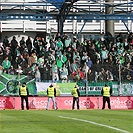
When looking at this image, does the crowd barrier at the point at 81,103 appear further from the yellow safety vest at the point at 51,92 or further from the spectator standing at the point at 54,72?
the spectator standing at the point at 54,72

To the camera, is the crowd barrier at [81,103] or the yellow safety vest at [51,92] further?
the crowd barrier at [81,103]

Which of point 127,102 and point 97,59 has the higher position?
point 97,59

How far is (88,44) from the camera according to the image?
130 feet

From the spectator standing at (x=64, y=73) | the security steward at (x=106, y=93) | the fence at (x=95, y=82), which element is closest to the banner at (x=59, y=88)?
the fence at (x=95, y=82)

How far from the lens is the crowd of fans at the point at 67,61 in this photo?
3566 centimetres

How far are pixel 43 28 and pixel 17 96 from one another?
88.8 feet

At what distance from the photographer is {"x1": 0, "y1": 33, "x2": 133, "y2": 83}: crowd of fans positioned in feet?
117

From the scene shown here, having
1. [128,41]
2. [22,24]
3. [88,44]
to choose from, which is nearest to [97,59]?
[88,44]

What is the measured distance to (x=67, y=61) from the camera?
37312 millimetres

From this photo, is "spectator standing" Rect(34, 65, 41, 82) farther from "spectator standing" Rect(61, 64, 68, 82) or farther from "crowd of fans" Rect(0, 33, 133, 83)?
"spectator standing" Rect(61, 64, 68, 82)

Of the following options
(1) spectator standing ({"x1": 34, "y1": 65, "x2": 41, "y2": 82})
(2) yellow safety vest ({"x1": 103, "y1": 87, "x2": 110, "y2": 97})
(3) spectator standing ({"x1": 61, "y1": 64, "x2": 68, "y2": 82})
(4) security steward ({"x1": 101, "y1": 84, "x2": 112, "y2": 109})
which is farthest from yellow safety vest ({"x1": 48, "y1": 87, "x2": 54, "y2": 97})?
(2) yellow safety vest ({"x1": 103, "y1": 87, "x2": 110, "y2": 97})

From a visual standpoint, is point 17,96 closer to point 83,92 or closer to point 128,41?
point 83,92

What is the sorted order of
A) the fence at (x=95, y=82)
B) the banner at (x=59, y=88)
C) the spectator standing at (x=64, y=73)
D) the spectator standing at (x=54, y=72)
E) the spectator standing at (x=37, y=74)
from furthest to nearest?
the banner at (x=59, y=88) → the spectator standing at (x=64, y=73) → the fence at (x=95, y=82) → the spectator standing at (x=54, y=72) → the spectator standing at (x=37, y=74)

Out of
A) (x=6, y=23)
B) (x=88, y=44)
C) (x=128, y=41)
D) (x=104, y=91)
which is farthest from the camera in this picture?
(x=6, y=23)
